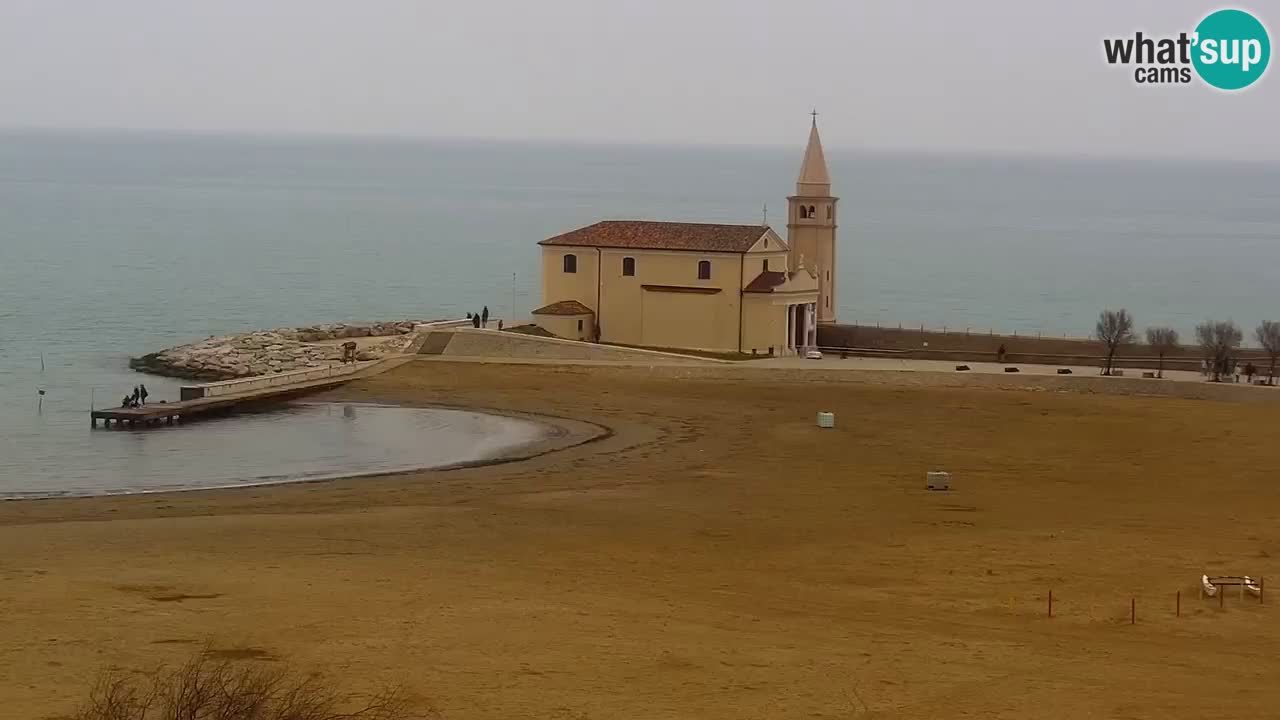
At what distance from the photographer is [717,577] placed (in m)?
22.6

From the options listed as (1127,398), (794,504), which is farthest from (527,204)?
(794,504)

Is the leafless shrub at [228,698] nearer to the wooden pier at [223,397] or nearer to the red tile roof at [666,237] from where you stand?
the wooden pier at [223,397]

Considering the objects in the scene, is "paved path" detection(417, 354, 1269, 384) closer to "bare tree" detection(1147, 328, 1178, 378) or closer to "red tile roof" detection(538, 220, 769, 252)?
"bare tree" detection(1147, 328, 1178, 378)

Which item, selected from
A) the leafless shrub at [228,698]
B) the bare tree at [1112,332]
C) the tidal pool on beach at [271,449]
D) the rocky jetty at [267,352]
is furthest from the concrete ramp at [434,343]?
the leafless shrub at [228,698]

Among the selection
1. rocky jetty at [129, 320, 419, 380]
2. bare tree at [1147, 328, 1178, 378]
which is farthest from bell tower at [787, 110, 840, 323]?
rocky jetty at [129, 320, 419, 380]

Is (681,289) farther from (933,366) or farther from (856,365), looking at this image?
(933,366)

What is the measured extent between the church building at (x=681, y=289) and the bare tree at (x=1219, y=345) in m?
9.95

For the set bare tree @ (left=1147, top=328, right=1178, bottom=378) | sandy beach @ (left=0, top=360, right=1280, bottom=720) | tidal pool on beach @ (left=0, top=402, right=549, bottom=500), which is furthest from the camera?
bare tree @ (left=1147, top=328, right=1178, bottom=378)

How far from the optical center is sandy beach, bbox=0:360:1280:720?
17.7 m

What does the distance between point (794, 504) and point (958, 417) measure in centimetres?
1124

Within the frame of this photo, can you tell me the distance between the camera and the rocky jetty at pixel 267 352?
46.6m

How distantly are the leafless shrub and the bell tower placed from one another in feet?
112

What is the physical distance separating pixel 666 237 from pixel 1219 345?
14095 millimetres

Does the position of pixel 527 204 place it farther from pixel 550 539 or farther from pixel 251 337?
pixel 550 539
